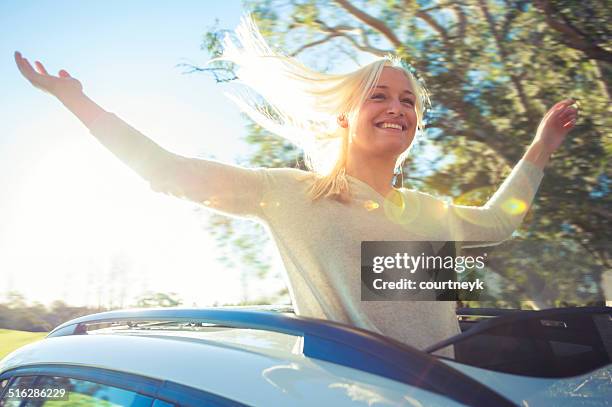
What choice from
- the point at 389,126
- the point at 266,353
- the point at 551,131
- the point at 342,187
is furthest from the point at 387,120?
the point at 266,353

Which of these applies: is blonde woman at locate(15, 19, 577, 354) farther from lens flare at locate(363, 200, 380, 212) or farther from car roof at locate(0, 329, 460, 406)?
car roof at locate(0, 329, 460, 406)

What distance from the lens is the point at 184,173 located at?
1.68m

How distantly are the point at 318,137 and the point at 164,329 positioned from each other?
82 centimetres

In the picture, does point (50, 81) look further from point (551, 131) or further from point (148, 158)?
point (551, 131)

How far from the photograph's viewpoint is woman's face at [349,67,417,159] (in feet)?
6.32

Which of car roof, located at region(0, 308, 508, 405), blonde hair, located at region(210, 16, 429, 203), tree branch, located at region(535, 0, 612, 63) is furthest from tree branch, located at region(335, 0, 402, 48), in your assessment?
car roof, located at region(0, 308, 508, 405)

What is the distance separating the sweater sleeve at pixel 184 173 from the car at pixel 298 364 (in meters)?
0.32

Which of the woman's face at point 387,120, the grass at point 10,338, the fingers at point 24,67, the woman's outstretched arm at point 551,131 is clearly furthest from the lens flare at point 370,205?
the grass at point 10,338

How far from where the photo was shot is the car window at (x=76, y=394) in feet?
4.19

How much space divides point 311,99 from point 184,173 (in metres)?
0.65

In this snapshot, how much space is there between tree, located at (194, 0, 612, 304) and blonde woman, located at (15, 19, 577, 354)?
3153mm

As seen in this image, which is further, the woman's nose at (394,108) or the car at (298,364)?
the woman's nose at (394,108)

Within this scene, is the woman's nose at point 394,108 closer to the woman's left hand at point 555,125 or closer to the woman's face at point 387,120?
the woman's face at point 387,120

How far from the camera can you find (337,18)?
6691mm
